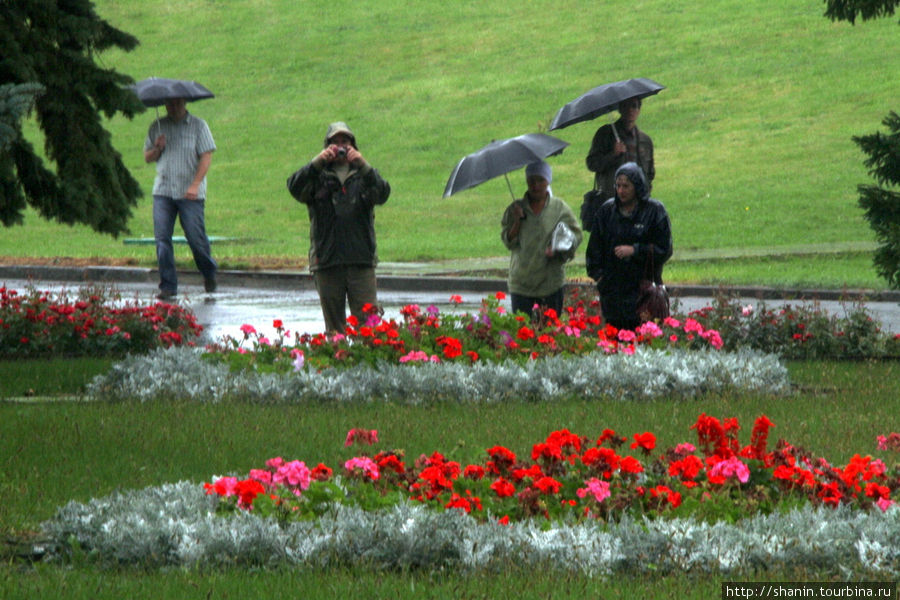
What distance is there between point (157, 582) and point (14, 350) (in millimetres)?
6780

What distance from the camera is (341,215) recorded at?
10203 millimetres

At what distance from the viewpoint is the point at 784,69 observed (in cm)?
4250

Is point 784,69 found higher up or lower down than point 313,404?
higher up

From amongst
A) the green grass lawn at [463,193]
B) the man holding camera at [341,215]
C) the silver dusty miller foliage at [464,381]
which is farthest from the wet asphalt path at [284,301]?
the silver dusty miller foliage at [464,381]

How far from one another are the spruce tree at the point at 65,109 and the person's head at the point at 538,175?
2786 mm

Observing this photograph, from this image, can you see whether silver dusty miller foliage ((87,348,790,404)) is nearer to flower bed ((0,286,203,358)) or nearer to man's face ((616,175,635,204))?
man's face ((616,175,635,204))

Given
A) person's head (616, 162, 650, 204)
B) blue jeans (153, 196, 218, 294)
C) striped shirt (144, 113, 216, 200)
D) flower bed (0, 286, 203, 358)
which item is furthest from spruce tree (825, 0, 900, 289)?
blue jeans (153, 196, 218, 294)

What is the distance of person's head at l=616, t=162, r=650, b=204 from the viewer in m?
9.92

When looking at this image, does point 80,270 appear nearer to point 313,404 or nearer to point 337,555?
point 313,404

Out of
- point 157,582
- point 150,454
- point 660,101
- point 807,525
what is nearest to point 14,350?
point 150,454

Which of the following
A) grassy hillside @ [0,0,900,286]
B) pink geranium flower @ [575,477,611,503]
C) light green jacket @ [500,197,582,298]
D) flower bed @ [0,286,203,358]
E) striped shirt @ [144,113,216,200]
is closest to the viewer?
pink geranium flower @ [575,477,611,503]

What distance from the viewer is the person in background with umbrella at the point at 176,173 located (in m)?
15.9

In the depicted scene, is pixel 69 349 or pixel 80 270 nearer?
pixel 69 349

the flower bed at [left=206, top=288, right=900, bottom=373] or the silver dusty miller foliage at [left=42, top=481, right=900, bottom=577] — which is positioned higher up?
the flower bed at [left=206, top=288, right=900, bottom=373]
